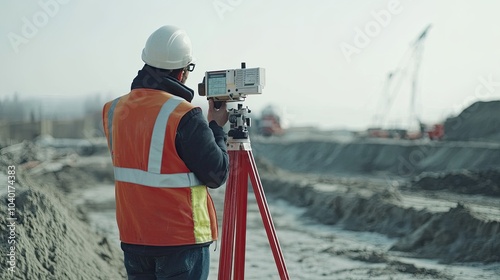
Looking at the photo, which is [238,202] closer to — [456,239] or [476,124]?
[456,239]

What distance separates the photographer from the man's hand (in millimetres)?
3125

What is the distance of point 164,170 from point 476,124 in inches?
1075

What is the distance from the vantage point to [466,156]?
71.6 feet

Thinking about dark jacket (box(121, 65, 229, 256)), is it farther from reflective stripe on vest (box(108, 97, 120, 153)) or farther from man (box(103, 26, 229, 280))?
reflective stripe on vest (box(108, 97, 120, 153))

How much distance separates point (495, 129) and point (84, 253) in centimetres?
2383

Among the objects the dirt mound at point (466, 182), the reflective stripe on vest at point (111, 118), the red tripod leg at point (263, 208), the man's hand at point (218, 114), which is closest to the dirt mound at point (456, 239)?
the red tripod leg at point (263, 208)

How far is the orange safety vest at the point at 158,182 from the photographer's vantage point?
8.82 ft

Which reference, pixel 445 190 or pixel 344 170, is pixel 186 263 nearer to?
pixel 445 190

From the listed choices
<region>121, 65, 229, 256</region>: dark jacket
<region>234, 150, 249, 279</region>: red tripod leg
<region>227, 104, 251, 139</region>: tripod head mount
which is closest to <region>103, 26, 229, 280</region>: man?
<region>121, 65, 229, 256</region>: dark jacket

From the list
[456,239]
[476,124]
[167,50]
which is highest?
[476,124]

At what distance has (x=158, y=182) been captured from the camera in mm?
2701

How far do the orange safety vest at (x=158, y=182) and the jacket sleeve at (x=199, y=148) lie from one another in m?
0.03

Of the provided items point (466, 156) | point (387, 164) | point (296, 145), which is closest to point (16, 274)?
point (466, 156)

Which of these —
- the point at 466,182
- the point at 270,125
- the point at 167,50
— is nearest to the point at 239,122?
the point at 167,50
